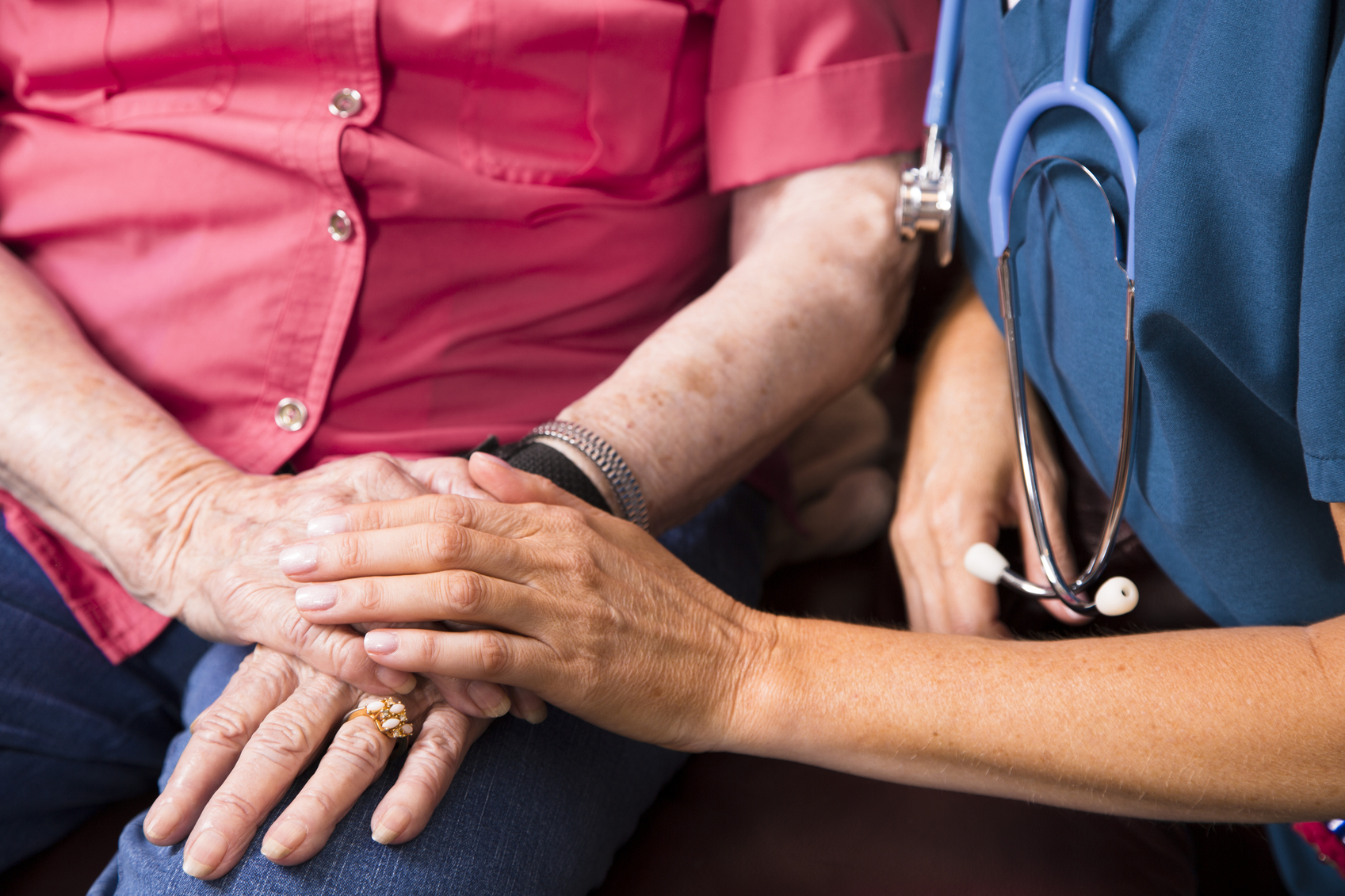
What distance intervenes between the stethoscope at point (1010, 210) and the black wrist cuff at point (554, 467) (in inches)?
14.3

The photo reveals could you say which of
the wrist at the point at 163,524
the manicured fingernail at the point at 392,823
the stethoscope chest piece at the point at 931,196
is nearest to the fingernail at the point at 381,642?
the manicured fingernail at the point at 392,823

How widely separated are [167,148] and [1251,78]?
92 centimetres

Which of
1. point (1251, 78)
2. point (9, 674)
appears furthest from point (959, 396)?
point (9, 674)

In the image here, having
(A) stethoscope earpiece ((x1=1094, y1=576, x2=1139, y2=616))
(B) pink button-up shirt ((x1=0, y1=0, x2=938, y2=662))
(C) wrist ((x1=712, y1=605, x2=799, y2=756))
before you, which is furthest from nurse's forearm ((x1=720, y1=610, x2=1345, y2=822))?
(B) pink button-up shirt ((x1=0, y1=0, x2=938, y2=662))

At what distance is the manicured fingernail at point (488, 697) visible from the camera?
2.24ft

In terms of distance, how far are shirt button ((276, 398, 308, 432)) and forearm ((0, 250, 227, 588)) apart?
0.29 feet

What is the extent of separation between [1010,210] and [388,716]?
689 millimetres

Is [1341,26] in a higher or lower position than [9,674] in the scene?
higher

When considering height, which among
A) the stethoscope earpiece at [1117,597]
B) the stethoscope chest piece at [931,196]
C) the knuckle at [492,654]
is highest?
the stethoscope chest piece at [931,196]

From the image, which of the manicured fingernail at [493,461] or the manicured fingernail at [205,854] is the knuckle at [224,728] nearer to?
the manicured fingernail at [205,854]

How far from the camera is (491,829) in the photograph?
0.68 metres

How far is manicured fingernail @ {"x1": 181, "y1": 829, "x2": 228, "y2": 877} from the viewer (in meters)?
0.59

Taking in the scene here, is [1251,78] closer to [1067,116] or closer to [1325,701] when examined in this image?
[1067,116]

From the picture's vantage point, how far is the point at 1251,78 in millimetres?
592
